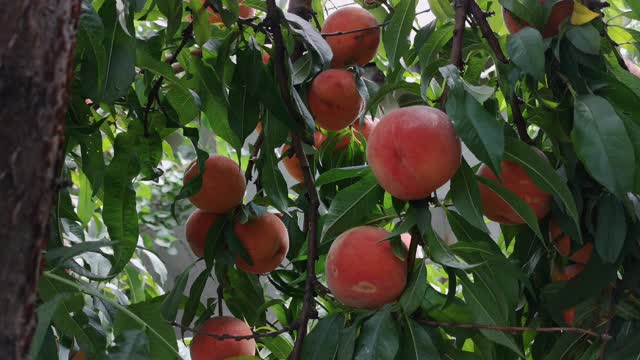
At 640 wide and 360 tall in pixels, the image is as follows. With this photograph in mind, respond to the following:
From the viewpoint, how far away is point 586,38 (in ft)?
2.44

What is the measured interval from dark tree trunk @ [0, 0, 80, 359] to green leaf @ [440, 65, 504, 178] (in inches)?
14.6

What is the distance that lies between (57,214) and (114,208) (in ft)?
0.20

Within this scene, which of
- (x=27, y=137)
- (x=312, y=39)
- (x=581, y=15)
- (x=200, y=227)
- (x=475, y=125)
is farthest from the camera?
(x=200, y=227)

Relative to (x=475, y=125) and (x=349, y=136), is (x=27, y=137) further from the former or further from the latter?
(x=349, y=136)

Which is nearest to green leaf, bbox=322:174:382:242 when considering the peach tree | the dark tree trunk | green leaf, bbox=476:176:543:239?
the peach tree

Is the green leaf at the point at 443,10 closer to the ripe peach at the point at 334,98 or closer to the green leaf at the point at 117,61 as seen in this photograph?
the ripe peach at the point at 334,98

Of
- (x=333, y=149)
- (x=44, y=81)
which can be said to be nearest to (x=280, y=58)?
(x=333, y=149)

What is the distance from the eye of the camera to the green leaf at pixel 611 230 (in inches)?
29.0

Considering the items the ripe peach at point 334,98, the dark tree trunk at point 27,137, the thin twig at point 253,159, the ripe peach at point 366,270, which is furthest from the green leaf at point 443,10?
the dark tree trunk at point 27,137

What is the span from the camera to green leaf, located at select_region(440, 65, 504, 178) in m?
0.65

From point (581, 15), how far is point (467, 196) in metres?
0.19

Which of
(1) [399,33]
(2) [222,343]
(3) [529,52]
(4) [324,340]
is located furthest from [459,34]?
(2) [222,343]

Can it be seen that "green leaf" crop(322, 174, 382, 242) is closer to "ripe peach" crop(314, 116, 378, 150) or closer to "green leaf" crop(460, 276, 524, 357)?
"green leaf" crop(460, 276, 524, 357)

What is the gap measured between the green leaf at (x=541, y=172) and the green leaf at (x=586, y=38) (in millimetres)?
101
